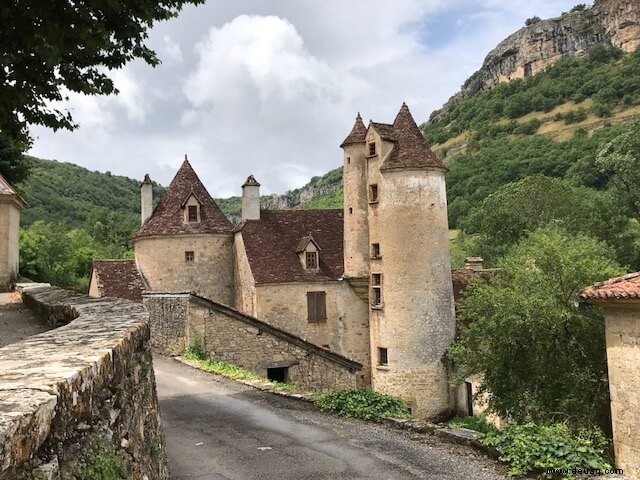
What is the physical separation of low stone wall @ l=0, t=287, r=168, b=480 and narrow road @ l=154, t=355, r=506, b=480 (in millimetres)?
2048

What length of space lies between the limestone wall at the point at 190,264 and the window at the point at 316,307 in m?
4.71

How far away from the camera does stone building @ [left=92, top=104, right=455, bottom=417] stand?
27.8 meters

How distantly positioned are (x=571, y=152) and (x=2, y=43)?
3096 inches

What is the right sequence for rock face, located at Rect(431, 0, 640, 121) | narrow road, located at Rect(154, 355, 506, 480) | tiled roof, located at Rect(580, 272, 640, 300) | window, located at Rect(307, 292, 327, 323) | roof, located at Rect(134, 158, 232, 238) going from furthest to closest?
rock face, located at Rect(431, 0, 640, 121) → roof, located at Rect(134, 158, 232, 238) → window, located at Rect(307, 292, 327, 323) → tiled roof, located at Rect(580, 272, 640, 300) → narrow road, located at Rect(154, 355, 506, 480)

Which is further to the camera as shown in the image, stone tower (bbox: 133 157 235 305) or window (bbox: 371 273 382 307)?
stone tower (bbox: 133 157 235 305)

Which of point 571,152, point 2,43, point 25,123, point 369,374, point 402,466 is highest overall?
point 571,152

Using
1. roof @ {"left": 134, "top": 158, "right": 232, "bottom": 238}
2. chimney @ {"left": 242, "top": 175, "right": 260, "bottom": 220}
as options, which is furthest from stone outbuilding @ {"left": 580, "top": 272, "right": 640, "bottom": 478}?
roof @ {"left": 134, "top": 158, "right": 232, "bottom": 238}

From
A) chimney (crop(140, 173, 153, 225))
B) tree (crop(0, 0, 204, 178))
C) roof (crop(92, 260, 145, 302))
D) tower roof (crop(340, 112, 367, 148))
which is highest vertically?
tower roof (crop(340, 112, 367, 148))

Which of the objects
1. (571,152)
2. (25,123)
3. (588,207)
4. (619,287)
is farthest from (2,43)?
(571,152)

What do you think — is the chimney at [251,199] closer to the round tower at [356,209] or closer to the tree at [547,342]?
the round tower at [356,209]

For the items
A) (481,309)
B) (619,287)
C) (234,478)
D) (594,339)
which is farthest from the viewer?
(481,309)

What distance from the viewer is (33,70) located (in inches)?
357

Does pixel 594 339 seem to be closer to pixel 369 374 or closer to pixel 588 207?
pixel 369 374

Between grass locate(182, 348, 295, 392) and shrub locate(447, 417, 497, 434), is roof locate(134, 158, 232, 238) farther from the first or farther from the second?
shrub locate(447, 417, 497, 434)
